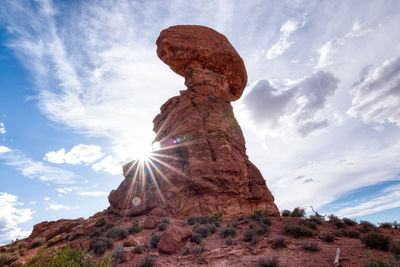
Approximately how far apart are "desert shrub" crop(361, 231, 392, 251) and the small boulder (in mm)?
7019

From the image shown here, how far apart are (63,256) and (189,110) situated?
14.9 m

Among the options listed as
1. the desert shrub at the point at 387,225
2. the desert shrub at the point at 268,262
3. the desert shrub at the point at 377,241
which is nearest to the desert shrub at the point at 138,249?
the desert shrub at the point at 268,262

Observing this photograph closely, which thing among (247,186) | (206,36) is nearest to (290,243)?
(247,186)

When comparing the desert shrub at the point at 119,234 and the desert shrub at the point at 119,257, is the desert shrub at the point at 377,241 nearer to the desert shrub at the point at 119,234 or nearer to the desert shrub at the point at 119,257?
the desert shrub at the point at 119,257

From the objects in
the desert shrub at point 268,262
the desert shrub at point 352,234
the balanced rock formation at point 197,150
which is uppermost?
the balanced rock formation at point 197,150

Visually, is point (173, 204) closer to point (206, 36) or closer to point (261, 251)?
point (261, 251)

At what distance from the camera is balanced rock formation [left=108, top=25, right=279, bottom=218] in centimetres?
1558

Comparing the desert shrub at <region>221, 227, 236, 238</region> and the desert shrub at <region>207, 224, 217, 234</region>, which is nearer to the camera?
the desert shrub at <region>221, 227, 236, 238</region>

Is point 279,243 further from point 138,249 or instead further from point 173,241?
point 138,249

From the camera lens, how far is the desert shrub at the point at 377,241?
7.26 meters

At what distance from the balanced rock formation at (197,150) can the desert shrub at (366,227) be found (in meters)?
5.69

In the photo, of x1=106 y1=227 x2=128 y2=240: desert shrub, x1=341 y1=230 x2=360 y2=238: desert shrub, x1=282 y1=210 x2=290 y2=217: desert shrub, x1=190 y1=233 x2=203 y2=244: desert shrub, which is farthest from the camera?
x1=282 y1=210 x2=290 y2=217: desert shrub

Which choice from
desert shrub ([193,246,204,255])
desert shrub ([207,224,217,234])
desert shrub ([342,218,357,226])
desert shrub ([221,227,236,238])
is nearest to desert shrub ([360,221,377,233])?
desert shrub ([342,218,357,226])

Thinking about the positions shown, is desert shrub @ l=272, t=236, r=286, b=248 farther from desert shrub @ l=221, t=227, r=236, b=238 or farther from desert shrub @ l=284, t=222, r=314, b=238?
desert shrub @ l=221, t=227, r=236, b=238
